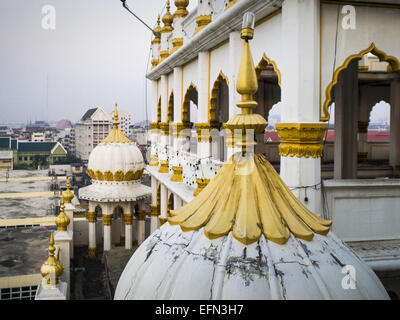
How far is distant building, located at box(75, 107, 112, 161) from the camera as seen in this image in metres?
77.4

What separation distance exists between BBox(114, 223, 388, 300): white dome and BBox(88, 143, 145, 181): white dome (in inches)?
566

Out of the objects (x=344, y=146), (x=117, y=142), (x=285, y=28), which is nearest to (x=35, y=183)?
(x=117, y=142)

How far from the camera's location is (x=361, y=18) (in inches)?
270

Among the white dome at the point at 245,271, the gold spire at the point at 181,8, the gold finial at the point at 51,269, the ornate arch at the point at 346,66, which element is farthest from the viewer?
the gold spire at the point at 181,8

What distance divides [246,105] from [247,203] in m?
0.96

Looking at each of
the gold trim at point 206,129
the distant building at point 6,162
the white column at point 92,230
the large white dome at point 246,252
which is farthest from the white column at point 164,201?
the distant building at point 6,162

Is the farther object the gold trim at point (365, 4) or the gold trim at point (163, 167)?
the gold trim at point (163, 167)

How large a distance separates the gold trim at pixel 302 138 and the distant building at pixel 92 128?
71270 millimetres

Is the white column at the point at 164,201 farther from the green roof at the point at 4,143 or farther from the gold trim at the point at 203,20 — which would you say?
the green roof at the point at 4,143

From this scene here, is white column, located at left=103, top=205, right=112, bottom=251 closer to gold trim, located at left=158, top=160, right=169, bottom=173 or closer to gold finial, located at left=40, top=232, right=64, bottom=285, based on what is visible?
gold trim, located at left=158, top=160, right=169, bottom=173

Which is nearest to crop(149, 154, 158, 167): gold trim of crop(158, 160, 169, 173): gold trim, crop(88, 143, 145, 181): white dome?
crop(88, 143, 145, 181): white dome

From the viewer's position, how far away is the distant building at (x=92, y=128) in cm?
7744

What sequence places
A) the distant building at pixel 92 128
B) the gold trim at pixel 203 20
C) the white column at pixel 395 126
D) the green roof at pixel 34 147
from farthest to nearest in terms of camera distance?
the distant building at pixel 92 128, the green roof at pixel 34 147, the white column at pixel 395 126, the gold trim at pixel 203 20
